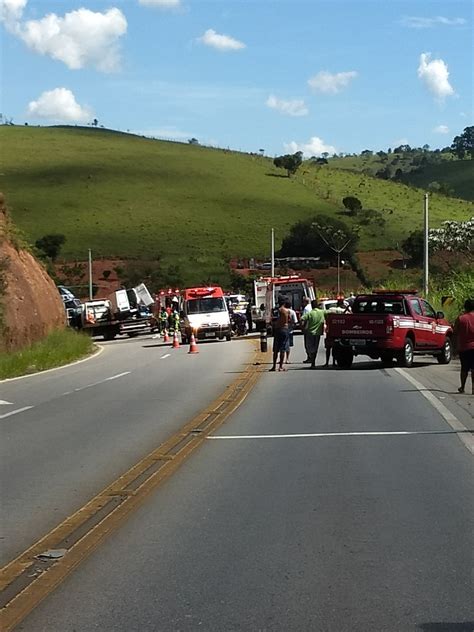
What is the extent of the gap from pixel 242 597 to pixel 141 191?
4855 inches

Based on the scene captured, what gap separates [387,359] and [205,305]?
62.3 feet

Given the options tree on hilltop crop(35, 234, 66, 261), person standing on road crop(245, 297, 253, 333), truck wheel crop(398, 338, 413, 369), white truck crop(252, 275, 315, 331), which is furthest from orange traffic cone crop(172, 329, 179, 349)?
tree on hilltop crop(35, 234, 66, 261)

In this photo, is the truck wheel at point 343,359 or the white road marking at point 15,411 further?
the truck wheel at point 343,359

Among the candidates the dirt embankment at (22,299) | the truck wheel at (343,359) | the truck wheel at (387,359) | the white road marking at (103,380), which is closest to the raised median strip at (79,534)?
the white road marking at (103,380)

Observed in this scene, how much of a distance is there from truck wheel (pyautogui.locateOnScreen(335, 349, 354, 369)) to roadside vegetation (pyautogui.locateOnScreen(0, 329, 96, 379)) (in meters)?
8.40

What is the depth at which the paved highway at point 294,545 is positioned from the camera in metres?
6.19

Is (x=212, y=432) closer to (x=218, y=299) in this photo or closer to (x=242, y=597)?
(x=242, y=597)

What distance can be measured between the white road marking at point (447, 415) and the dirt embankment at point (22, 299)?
643 inches

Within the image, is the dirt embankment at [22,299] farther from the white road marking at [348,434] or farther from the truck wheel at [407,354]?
the white road marking at [348,434]

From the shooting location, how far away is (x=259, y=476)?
35.3 ft

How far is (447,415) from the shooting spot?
51.2 ft

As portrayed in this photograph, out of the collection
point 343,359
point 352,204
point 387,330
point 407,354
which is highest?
point 352,204

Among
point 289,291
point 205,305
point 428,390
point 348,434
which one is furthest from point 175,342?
point 348,434

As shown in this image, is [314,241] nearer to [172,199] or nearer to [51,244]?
[51,244]
